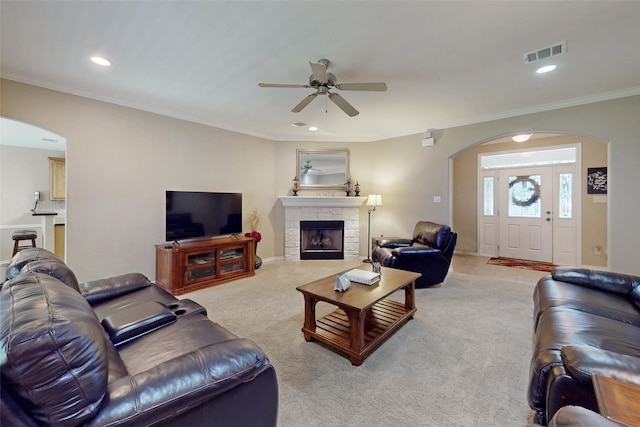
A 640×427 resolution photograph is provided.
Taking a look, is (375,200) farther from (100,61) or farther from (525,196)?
(100,61)

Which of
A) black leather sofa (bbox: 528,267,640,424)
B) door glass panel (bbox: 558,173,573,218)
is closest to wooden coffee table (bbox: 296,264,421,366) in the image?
black leather sofa (bbox: 528,267,640,424)

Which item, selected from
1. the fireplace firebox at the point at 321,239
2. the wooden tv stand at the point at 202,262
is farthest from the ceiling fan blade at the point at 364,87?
the fireplace firebox at the point at 321,239

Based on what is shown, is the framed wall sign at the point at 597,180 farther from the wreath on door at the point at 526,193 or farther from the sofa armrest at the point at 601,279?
the sofa armrest at the point at 601,279

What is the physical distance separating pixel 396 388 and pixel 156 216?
12.6ft

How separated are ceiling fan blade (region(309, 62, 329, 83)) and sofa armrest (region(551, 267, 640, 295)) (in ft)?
9.05

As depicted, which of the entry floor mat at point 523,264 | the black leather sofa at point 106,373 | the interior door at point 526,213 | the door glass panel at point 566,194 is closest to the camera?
the black leather sofa at point 106,373

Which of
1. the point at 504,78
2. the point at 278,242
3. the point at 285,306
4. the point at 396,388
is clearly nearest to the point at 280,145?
the point at 278,242

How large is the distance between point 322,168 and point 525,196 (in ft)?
14.1

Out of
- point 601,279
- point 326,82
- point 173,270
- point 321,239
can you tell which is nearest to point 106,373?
point 326,82

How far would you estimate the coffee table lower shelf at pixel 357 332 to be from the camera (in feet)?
6.72

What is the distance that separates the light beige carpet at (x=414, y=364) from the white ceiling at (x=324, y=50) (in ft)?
8.50

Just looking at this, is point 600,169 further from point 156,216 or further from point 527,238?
point 156,216

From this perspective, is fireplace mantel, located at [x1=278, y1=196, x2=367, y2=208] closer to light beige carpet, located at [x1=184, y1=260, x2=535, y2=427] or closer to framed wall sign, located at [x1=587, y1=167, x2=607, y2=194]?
light beige carpet, located at [x1=184, y1=260, x2=535, y2=427]

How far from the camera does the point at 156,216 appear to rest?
3.97 meters
